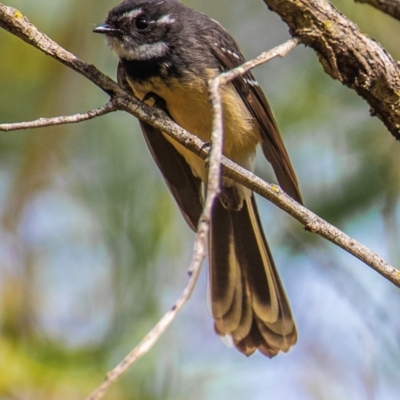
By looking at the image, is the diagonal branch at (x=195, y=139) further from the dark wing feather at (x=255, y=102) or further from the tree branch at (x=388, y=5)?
the dark wing feather at (x=255, y=102)

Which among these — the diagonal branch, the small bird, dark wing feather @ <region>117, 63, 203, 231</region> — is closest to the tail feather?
the small bird

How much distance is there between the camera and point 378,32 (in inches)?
226

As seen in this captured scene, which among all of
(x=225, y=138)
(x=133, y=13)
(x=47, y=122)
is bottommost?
(x=225, y=138)

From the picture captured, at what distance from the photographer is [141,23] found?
4.36 metres

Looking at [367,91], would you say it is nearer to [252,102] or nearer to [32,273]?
[252,102]

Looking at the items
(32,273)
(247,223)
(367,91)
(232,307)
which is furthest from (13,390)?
(367,91)

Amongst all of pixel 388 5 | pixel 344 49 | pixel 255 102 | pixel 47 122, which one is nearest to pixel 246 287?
pixel 255 102

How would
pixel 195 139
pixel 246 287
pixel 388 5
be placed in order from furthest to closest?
pixel 246 287
pixel 195 139
pixel 388 5

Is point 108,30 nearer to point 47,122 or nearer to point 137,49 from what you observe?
point 137,49

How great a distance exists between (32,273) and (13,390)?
3.33 feet

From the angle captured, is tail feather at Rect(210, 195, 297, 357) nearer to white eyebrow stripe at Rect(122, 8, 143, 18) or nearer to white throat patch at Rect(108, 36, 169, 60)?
white throat patch at Rect(108, 36, 169, 60)

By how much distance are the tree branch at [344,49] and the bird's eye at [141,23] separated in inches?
55.3

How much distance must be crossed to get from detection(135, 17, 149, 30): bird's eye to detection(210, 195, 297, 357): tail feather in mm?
1170

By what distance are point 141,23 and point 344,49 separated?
63.4 inches
